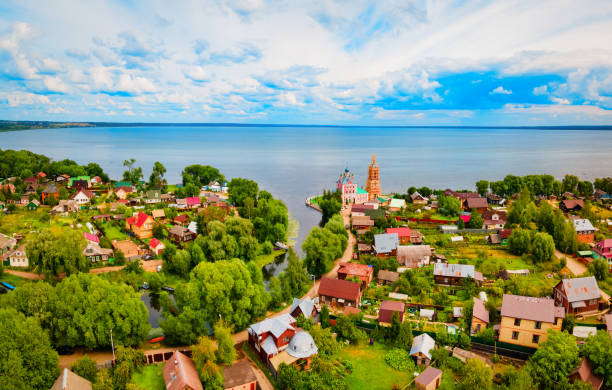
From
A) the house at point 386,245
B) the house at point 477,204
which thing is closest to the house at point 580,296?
the house at point 386,245

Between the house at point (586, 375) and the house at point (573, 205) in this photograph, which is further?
the house at point (573, 205)

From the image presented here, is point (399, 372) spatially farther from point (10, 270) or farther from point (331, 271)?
point (10, 270)

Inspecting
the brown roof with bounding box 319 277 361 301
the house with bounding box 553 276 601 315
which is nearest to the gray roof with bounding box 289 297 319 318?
the brown roof with bounding box 319 277 361 301

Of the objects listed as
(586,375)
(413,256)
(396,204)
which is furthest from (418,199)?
(586,375)

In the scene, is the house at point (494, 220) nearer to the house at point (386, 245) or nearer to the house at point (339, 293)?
the house at point (386, 245)

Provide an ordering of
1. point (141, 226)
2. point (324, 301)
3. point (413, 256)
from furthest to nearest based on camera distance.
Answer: point (141, 226), point (413, 256), point (324, 301)

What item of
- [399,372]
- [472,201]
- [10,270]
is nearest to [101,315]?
[399,372]

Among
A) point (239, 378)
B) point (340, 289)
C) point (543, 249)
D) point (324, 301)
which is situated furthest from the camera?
point (543, 249)

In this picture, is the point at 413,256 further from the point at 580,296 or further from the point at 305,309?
the point at 305,309
